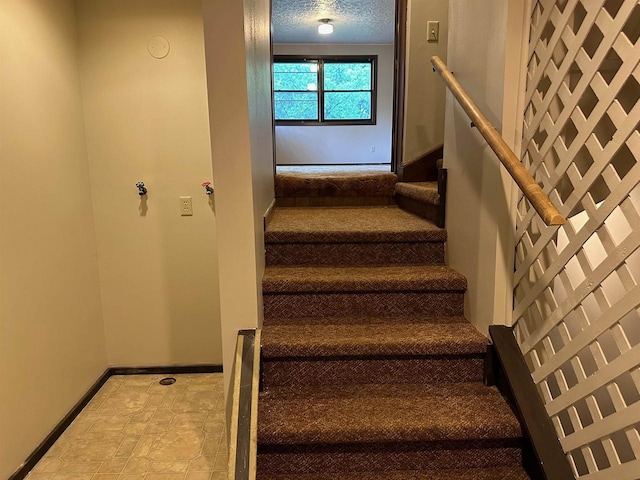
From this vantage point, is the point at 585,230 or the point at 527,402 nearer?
the point at 585,230

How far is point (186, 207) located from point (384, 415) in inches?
70.7

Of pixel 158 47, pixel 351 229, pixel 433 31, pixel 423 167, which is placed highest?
pixel 433 31

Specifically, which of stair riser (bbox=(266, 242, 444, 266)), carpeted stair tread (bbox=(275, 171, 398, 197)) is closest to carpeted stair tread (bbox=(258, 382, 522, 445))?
stair riser (bbox=(266, 242, 444, 266))

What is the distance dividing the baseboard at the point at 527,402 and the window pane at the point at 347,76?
5866 mm

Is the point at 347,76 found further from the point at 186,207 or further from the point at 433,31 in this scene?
the point at 186,207

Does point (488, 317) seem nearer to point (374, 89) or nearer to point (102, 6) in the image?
point (102, 6)

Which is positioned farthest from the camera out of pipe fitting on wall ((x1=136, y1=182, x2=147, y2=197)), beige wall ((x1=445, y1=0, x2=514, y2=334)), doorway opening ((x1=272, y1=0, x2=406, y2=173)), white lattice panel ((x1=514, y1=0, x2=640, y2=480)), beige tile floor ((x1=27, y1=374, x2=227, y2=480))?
doorway opening ((x1=272, y1=0, x2=406, y2=173))

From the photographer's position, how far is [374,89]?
6852mm

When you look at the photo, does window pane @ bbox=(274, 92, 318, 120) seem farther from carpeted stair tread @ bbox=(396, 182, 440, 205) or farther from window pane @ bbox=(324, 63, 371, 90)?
carpeted stair tread @ bbox=(396, 182, 440, 205)

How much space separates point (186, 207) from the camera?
8.93ft

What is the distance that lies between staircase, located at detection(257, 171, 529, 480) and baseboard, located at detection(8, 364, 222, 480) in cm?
122

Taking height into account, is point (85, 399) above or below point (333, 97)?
below

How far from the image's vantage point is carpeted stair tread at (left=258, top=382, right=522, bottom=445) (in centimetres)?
144

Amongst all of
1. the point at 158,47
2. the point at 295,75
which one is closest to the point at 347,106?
the point at 295,75
